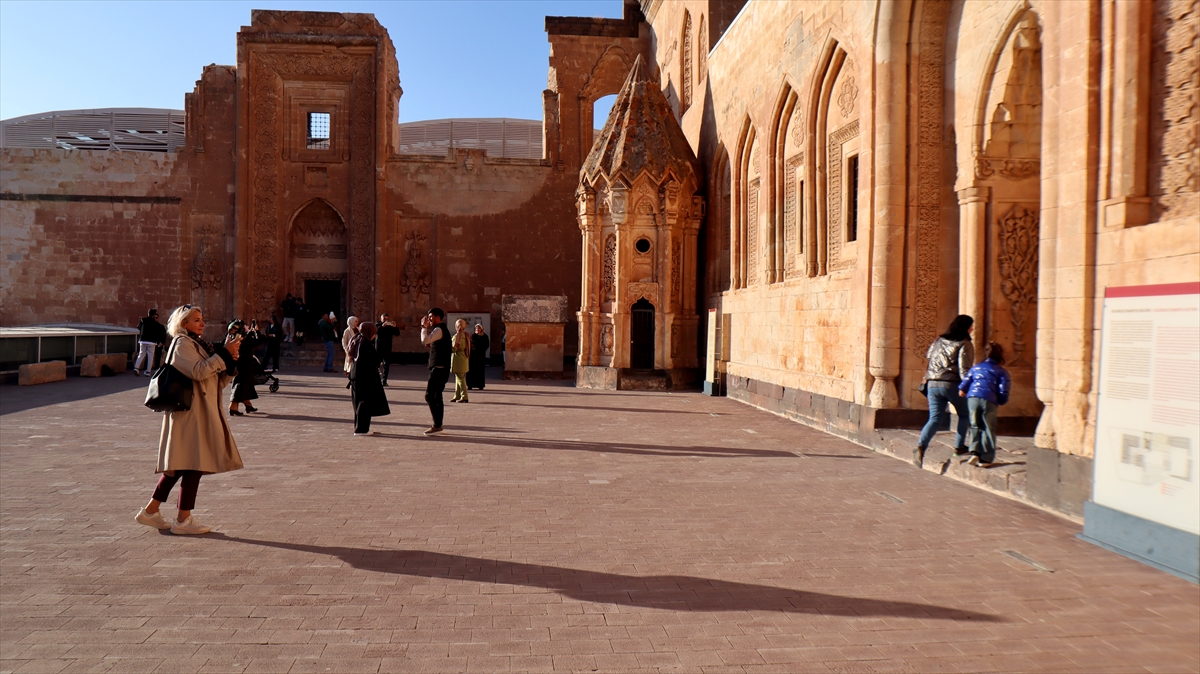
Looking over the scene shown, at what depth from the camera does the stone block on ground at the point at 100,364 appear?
19.2 meters

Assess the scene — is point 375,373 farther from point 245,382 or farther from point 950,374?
point 950,374

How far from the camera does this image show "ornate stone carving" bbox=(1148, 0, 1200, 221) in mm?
5246

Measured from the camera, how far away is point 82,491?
6562 mm

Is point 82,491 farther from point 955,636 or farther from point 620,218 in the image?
point 620,218

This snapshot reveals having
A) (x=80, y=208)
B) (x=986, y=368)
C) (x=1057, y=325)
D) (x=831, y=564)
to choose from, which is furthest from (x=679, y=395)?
(x=80, y=208)

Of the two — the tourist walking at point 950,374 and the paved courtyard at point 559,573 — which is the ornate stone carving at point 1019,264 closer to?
the tourist walking at point 950,374

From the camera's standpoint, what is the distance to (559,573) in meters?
4.58

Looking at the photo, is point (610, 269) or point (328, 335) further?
point (328, 335)

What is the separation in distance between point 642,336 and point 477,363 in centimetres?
Result: 421

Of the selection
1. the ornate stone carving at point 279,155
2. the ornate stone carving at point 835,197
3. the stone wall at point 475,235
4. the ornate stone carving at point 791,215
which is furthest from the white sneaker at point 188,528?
the ornate stone carving at point 279,155

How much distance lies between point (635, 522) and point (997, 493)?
335 cm

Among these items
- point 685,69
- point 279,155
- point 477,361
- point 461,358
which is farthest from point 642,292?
point 279,155

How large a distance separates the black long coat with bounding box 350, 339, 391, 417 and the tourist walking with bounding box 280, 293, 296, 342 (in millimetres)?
17462

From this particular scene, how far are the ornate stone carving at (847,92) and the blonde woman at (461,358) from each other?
6.64m
